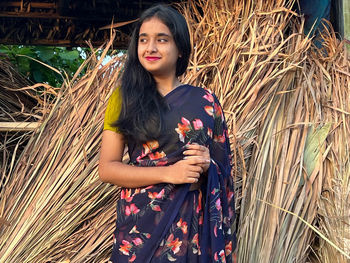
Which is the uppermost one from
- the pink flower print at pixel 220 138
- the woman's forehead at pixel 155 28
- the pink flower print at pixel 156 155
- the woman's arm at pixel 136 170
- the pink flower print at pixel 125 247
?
the woman's forehead at pixel 155 28

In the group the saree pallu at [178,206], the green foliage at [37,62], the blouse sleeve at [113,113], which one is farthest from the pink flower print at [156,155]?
the green foliage at [37,62]

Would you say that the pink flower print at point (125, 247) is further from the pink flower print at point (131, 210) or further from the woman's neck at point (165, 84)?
the woman's neck at point (165, 84)

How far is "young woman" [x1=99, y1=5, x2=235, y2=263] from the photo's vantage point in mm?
1309

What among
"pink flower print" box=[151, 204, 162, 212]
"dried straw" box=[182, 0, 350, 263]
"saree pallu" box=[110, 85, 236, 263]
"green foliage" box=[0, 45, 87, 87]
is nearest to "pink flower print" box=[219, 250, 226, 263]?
"saree pallu" box=[110, 85, 236, 263]

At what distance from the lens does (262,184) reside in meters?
2.03

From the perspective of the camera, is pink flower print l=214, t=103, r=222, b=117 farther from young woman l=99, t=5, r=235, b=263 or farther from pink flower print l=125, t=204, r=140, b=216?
pink flower print l=125, t=204, r=140, b=216

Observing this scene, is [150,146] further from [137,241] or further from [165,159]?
[137,241]

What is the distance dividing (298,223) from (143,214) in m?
0.89

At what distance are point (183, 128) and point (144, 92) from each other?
14 cm

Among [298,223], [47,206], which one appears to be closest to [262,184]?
[298,223]

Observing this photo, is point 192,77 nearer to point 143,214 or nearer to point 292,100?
point 292,100

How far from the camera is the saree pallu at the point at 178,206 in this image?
4.30 ft

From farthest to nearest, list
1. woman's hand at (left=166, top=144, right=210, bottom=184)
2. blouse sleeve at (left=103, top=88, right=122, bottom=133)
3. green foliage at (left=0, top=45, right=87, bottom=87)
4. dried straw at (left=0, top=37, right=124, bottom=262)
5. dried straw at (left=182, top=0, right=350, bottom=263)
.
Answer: green foliage at (left=0, top=45, right=87, bottom=87) → dried straw at (left=182, top=0, right=350, bottom=263) → dried straw at (left=0, top=37, right=124, bottom=262) → blouse sleeve at (left=103, top=88, right=122, bottom=133) → woman's hand at (left=166, top=144, right=210, bottom=184)

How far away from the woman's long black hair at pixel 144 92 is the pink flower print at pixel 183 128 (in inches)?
1.6
